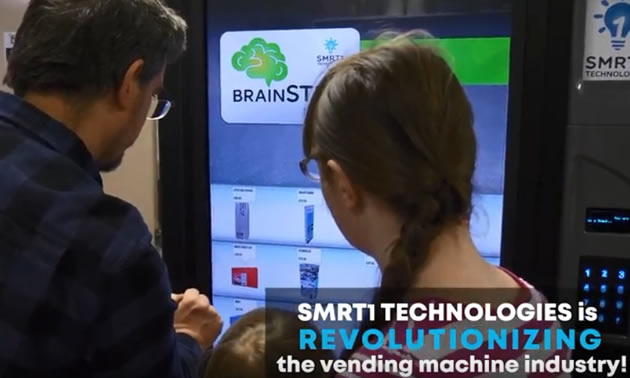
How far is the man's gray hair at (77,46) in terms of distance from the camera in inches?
40.7

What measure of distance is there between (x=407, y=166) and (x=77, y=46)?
1.84ft

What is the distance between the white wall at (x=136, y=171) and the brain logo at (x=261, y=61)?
0.61 meters

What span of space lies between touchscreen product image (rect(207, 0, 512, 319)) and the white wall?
1.83 feet

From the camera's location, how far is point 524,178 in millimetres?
1178

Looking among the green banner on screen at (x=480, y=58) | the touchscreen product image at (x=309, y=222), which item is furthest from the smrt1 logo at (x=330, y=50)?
the touchscreen product image at (x=309, y=222)

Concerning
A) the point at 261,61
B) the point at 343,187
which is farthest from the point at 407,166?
the point at 261,61

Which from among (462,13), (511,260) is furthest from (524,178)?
(462,13)

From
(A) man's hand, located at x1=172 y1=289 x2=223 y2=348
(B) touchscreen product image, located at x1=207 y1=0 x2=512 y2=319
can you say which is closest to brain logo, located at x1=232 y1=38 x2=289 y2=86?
(B) touchscreen product image, located at x1=207 y1=0 x2=512 y2=319

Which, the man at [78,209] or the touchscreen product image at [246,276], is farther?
the touchscreen product image at [246,276]

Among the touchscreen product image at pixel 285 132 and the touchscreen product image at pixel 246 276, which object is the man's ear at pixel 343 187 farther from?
the touchscreen product image at pixel 246 276

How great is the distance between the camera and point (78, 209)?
933 mm

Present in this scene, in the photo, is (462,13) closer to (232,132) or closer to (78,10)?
(232,132)

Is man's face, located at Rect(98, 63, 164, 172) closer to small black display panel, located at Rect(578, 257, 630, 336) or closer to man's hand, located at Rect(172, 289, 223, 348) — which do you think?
man's hand, located at Rect(172, 289, 223, 348)

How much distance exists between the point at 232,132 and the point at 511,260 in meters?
0.61
